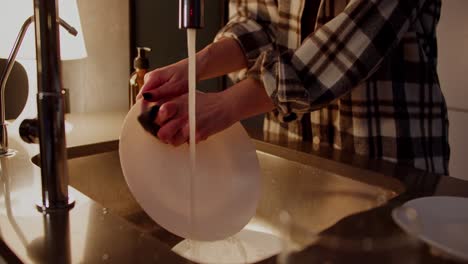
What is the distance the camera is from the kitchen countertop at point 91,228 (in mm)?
330

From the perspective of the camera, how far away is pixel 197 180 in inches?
24.8

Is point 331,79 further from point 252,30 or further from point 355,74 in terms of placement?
point 252,30

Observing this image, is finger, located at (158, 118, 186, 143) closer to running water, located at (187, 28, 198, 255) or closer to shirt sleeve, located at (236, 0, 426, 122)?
running water, located at (187, 28, 198, 255)

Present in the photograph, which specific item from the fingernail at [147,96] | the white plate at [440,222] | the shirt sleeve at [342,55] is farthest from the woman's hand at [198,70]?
the white plate at [440,222]

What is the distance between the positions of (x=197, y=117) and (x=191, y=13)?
0.62 ft

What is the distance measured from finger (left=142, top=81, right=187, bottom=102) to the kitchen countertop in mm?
152

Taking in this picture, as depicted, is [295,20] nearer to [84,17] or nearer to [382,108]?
[382,108]

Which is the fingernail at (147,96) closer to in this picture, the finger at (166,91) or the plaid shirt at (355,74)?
the finger at (166,91)

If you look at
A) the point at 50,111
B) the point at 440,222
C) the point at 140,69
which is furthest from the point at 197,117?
the point at 140,69

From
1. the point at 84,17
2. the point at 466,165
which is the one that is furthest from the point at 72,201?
the point at 466,165

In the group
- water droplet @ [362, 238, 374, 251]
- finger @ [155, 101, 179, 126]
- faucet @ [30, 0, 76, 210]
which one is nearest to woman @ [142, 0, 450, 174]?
finger @ [155, 101, 179, 126]

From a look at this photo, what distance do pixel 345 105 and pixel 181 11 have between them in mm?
415

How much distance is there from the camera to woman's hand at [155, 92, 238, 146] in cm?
54

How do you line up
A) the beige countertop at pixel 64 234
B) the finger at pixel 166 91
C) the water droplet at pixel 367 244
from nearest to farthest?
the water droplet at pixel 367 244 < the beige countertop at pixel 64 234 < the finger at pixel 166 91
